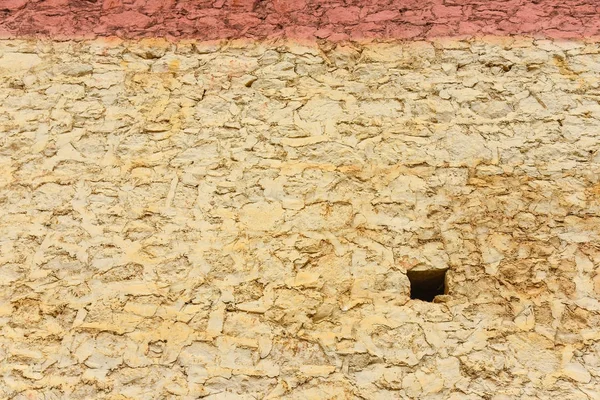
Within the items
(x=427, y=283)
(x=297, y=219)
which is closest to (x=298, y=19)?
(x=297, y=219)

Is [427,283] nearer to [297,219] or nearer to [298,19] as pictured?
[297,219]

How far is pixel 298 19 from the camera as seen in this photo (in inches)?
153

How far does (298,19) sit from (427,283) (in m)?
1.82

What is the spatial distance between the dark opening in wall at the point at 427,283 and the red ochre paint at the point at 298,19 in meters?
1.49

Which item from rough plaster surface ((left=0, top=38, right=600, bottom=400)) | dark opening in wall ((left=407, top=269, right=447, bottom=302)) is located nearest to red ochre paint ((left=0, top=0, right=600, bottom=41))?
rough plaster surface ((left=0, top=38, right=600, bottom=400))

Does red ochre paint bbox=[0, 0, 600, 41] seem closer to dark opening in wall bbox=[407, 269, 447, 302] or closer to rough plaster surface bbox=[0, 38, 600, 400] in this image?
rough plaster surface bbox=[0, 38, 600, 400]

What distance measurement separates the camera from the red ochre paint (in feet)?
12.4

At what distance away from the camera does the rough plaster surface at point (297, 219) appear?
2850 mm

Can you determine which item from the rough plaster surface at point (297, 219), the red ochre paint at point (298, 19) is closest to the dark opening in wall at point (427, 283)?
the rough plaster surface at point (297, 219)

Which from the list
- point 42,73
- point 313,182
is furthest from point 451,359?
point 42,73

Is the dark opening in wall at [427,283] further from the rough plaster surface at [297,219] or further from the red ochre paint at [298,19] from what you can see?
the red ochre paint at [298,19]

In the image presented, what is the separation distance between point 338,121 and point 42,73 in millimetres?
1781

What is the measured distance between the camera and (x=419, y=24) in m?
3.81

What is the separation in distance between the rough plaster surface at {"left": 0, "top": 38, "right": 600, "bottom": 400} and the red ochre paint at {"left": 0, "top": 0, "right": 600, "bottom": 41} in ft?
0.39
